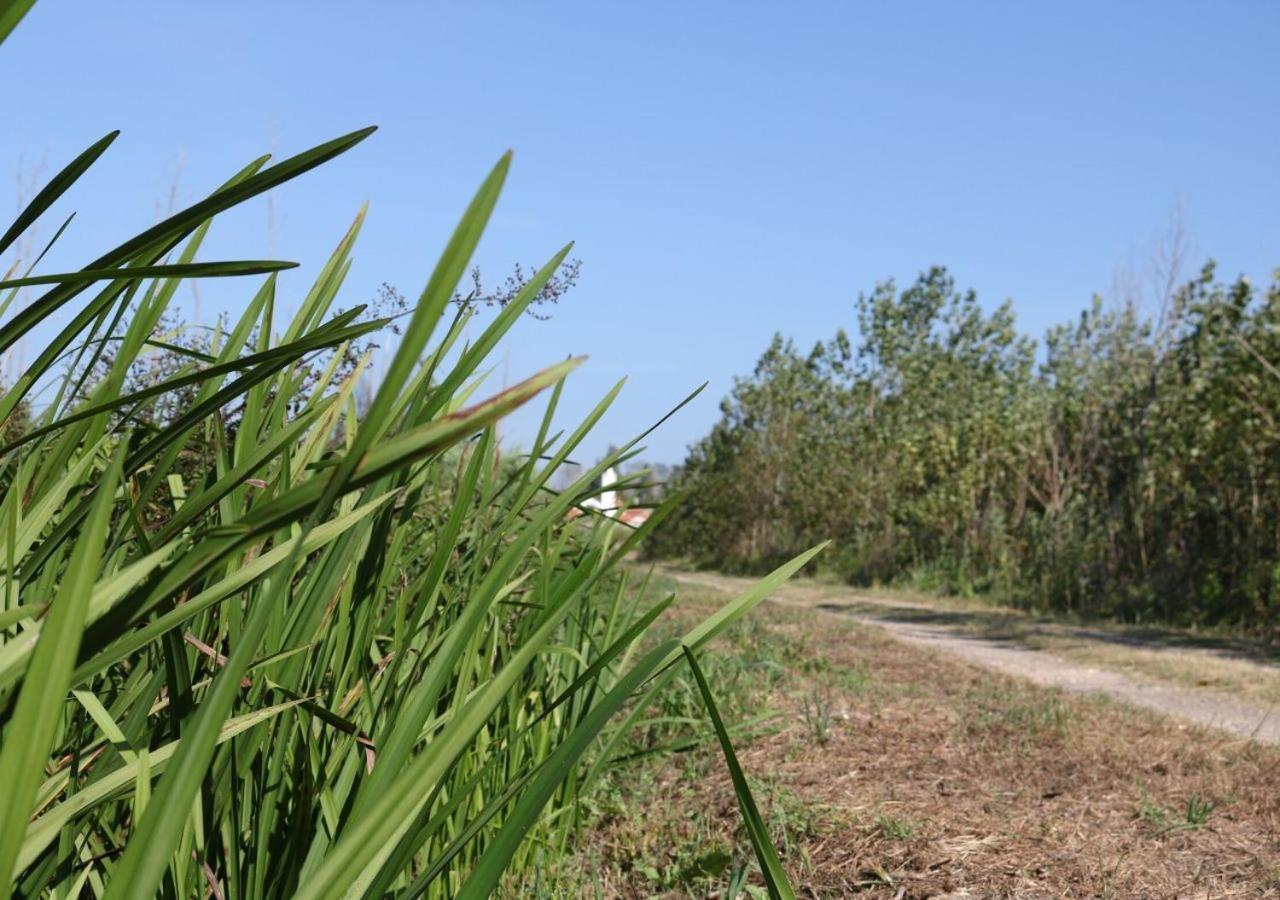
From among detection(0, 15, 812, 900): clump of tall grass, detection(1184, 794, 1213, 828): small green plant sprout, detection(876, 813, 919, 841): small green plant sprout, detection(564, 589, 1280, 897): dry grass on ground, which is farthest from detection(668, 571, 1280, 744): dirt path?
detection(0, 15, 812, 900): clump of tall grass

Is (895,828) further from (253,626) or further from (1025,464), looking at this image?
(1025,464)

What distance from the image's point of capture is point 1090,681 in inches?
291

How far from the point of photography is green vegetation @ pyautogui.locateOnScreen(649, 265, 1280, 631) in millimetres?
11570

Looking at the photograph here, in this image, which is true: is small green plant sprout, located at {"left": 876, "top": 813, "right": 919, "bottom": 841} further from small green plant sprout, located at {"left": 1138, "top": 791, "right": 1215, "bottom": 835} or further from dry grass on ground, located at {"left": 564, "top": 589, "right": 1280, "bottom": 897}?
small green plant sprout, located at {"left": 1138, "top": 791, "right": 1215, "bottom": 835}

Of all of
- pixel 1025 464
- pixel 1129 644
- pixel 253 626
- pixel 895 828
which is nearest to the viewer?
pixel 253 626

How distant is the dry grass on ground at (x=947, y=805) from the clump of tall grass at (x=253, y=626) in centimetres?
114

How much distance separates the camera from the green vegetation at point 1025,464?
38.0 ft

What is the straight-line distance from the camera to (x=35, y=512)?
3.39 feet

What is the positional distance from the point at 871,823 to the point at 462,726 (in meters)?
2.24

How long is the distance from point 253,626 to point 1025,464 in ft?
52.0

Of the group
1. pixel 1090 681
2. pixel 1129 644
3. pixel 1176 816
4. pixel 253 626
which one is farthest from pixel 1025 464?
pixel 253 626

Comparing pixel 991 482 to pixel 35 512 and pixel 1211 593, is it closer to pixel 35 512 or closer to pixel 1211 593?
pixel 1211 593

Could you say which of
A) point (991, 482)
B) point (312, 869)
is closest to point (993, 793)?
point (312, 869)

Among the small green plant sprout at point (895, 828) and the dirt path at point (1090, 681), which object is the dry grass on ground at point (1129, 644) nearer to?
the dirt path at point (1090, 681)
